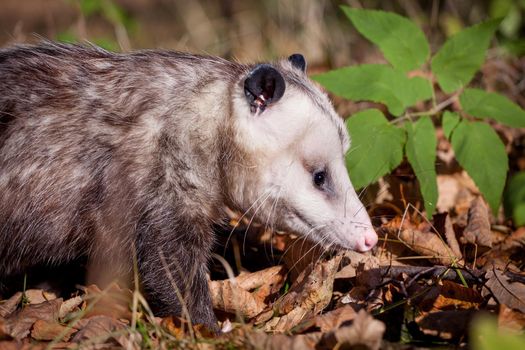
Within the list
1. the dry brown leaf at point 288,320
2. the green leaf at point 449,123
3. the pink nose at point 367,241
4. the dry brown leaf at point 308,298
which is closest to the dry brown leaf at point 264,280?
the dry brown leaf at point 308,298

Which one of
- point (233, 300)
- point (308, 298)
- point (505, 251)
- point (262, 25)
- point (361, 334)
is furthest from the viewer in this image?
point (262, 25)

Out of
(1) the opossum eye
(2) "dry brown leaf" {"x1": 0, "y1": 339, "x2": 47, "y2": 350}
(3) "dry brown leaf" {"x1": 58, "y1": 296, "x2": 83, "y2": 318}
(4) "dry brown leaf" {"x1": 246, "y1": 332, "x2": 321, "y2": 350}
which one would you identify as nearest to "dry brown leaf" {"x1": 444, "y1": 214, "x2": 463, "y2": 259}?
(1) the opossum eye

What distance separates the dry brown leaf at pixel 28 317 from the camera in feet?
7.72

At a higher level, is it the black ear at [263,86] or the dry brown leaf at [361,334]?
the black ear at [263,86]

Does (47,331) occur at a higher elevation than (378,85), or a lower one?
lower

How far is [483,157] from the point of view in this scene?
115 inches

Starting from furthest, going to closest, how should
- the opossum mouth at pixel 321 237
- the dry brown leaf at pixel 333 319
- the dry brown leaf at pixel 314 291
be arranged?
the opossum mouth at pixel 321 237 → the dry brown leaf at pixel 314 291 → the dry brown leaf at pixel 333 319

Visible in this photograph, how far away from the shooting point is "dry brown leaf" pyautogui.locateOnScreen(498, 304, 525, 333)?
2.08 m

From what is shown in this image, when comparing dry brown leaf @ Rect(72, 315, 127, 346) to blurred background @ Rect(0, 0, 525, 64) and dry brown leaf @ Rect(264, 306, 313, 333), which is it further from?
blurred background @ Rect(0, 0, 525, 64)

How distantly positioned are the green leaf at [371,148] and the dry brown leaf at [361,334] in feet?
3.32

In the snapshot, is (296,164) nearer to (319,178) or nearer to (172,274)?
(319,178)

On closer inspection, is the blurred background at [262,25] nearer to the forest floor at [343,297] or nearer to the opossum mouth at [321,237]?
the forest floor at [343,297]

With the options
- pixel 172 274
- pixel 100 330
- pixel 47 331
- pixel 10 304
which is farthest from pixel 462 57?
pixel 10 304

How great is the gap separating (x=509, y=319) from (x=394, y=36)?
1554mm
